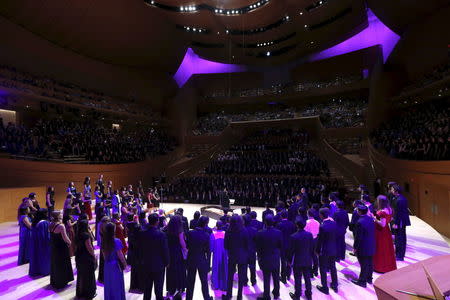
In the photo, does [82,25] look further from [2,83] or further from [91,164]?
[91,164]

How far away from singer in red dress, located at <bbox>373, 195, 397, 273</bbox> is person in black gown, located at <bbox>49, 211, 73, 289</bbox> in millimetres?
6264

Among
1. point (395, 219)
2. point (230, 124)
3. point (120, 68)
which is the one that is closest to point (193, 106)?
point (230, 124)

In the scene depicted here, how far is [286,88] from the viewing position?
2722cm

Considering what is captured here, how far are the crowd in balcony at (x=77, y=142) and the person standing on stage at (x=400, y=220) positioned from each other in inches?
598

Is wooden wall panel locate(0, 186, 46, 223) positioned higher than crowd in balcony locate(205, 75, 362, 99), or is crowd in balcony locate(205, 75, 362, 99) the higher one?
crowd in balcony locate(205, 75, 362, 99)

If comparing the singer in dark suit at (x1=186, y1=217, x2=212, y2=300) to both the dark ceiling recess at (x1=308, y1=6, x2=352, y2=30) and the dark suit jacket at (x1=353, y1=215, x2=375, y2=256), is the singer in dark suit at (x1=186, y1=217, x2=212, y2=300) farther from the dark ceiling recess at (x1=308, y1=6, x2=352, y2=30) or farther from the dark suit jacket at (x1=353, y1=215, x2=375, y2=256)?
the dark ceiling recess at (x1=308, y1=6, x2=352, y2=30)

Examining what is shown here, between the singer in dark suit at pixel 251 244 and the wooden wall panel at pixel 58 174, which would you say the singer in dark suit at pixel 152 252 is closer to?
the singer in dark suit at pixel 251 244

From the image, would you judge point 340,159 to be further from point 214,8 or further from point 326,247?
point 326,247

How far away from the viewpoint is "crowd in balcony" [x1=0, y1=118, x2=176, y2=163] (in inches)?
531

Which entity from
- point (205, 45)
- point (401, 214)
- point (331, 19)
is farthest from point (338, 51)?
point (401, 214)

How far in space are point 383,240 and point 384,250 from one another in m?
0.25

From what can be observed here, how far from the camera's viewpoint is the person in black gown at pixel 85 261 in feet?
15.1

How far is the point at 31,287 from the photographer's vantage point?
5.46 meters

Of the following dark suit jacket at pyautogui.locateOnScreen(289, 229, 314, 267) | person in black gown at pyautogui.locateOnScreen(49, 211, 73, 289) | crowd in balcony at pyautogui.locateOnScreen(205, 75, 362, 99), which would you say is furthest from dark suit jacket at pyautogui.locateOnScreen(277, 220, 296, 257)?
crowd in balcony at pyautogui.locateOnScreen(205, 75, 362, 99)
